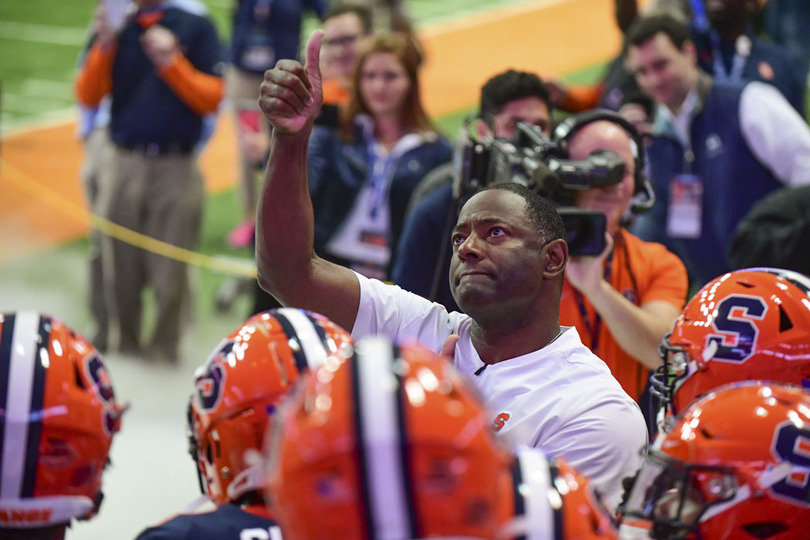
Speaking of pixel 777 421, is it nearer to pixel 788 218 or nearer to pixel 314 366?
pixel 314 366

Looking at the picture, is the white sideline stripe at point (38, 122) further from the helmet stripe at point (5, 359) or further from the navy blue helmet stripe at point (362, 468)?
the navy blue helmet stripe at point (362, 468)

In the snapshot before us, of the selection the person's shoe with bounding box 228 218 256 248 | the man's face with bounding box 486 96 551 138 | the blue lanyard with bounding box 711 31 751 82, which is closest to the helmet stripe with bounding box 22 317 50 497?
the man's face with bounding box 486 96 551 138

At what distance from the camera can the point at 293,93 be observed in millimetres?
3191

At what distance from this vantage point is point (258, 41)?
32.1ft

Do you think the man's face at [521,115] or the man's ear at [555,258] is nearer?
the man's ear at [555,258]

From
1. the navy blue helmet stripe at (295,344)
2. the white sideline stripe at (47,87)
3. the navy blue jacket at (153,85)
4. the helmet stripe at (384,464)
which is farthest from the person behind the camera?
the white sideline stripe at (47,87)

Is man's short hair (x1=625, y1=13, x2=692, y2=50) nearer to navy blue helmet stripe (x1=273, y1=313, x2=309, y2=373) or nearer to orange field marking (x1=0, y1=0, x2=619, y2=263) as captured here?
navy blue helmet stripe (x1=273, y1=313, x2=309, y2=373)

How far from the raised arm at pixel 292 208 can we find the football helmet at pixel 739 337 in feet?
3.15

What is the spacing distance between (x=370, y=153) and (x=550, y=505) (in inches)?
174

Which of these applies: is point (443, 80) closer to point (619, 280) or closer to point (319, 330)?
point (619, 280)

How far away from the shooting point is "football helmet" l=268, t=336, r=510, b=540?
Answer: 173 cm

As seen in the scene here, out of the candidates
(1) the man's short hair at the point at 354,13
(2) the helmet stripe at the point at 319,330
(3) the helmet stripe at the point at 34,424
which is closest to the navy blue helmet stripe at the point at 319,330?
(2) the helmet stripe at the point at 319,330

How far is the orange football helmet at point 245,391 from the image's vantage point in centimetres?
240

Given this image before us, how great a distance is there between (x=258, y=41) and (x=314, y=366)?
25.4 feet
